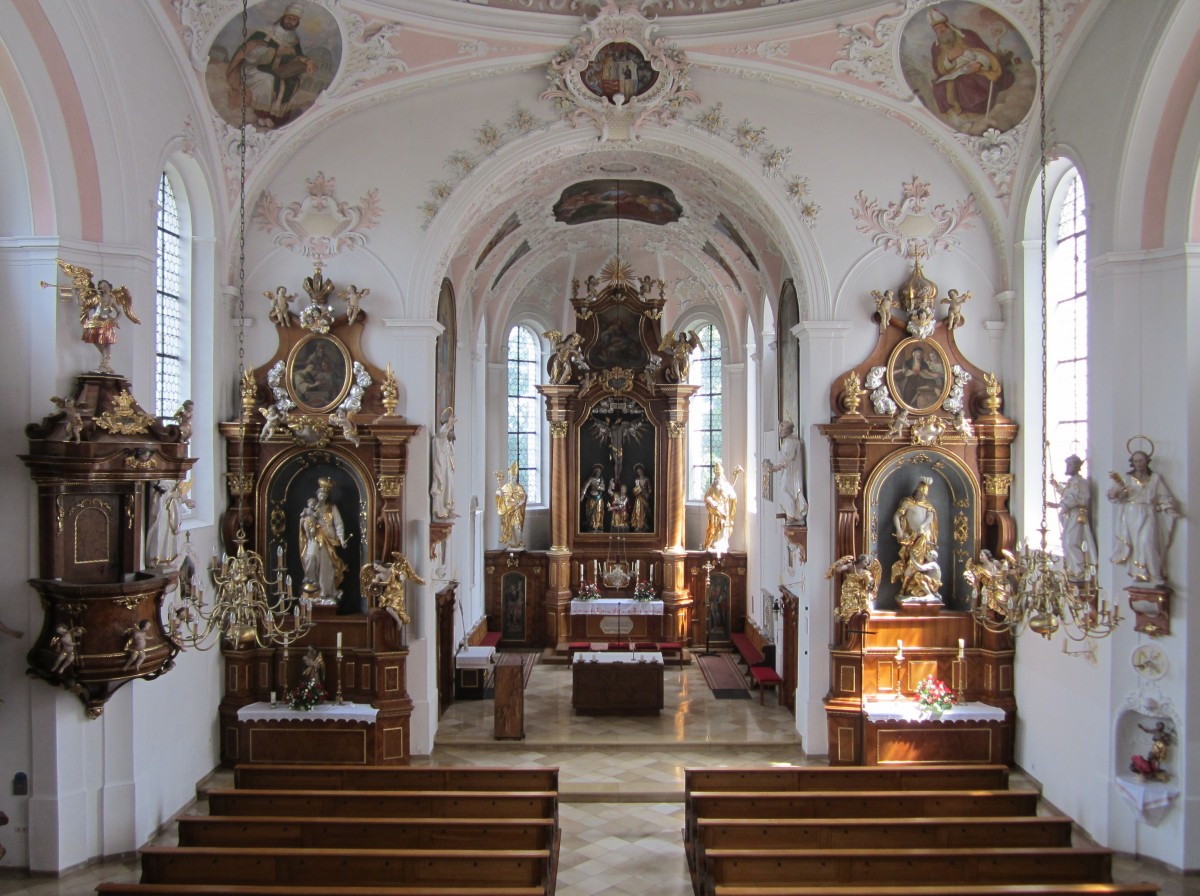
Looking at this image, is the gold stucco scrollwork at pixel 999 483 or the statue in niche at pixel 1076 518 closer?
the statue in niche at pixel 1076 518

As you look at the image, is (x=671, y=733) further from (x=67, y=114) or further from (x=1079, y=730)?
(x=67, y=114)

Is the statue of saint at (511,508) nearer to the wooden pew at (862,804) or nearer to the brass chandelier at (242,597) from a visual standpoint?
the brass chandelier at (242,597)

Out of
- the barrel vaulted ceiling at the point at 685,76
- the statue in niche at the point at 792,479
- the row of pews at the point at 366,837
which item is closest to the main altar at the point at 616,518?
the barrel vaulted ceiling at the point at 685,76

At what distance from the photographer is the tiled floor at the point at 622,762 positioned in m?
10.9

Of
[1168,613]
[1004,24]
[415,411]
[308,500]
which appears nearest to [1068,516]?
[1168,613]

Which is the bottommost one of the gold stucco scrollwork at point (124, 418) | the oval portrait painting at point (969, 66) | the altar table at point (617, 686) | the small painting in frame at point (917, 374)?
the altar table at point (617, 686)

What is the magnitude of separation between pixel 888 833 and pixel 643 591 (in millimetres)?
12873

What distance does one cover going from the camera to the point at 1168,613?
35.8 feet

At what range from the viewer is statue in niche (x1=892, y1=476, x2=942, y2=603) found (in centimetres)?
1452

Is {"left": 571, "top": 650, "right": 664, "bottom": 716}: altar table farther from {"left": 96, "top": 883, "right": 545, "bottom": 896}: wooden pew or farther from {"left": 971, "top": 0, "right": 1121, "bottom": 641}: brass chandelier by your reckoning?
{"left": 96, "top": 883, "right": 545, "bottom": 896}: wooden pew

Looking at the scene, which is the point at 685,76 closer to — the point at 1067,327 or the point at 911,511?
the point at 1067,327

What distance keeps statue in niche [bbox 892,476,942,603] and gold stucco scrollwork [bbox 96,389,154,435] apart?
10.1 m

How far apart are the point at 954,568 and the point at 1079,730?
10.2ft

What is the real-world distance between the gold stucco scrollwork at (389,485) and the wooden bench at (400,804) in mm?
4856
